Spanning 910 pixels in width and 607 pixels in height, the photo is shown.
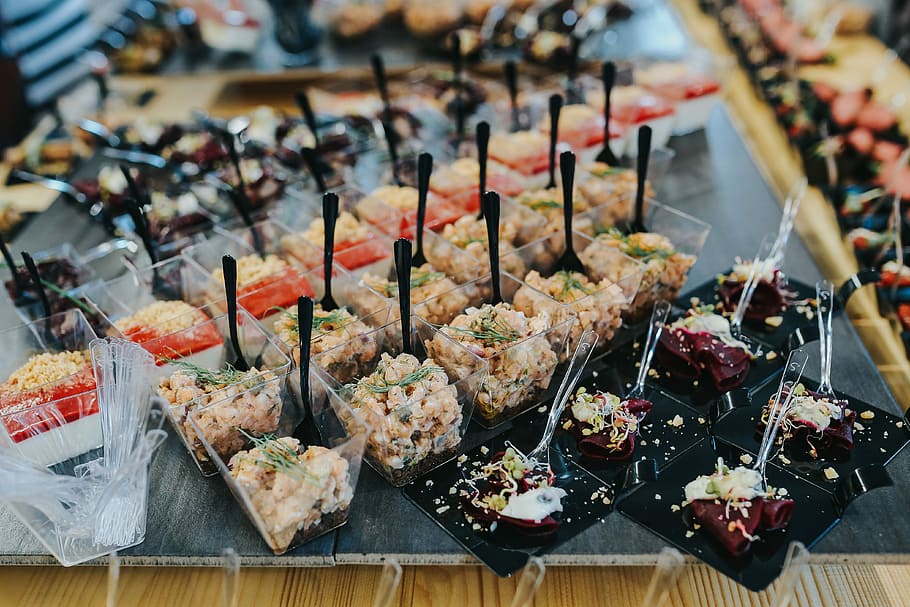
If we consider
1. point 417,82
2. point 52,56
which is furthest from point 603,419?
point 52,56

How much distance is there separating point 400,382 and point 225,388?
42cm

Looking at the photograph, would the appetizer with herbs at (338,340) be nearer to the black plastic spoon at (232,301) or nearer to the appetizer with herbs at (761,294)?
the black plastic spoon at (232,301)

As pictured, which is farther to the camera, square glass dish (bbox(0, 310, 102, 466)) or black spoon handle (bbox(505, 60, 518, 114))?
black spoon handle (bbox(505, 60, 518, 114))

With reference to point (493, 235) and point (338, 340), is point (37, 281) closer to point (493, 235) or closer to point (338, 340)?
point (338, 340)

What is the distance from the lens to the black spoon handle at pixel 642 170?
2463mm

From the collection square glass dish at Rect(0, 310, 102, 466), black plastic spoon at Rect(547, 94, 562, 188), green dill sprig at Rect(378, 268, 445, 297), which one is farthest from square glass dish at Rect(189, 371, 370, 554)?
black plastic spoon at Rect(547, 94, 562, 188)

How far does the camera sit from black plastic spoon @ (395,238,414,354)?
192 centimetres

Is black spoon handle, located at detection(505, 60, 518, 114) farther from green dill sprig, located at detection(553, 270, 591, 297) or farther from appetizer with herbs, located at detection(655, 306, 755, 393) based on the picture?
appetizer with herbs, located at detection(655, 306, 755, 393)

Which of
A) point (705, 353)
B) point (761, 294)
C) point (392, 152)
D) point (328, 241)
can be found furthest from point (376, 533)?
point (392, 152)

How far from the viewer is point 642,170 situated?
2541 millimetres

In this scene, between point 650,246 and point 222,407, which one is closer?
point 222,407

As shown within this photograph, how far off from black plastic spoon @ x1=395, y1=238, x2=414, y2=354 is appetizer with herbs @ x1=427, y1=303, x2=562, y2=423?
0.07 meters

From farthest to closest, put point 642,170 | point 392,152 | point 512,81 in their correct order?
1. point 512,81
2. point 392,152
3. point 642,170

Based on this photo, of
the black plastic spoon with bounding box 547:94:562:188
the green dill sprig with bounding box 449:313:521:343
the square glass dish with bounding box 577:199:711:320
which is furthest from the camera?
the black plastic spoon with bounding box 547:94:562:188
